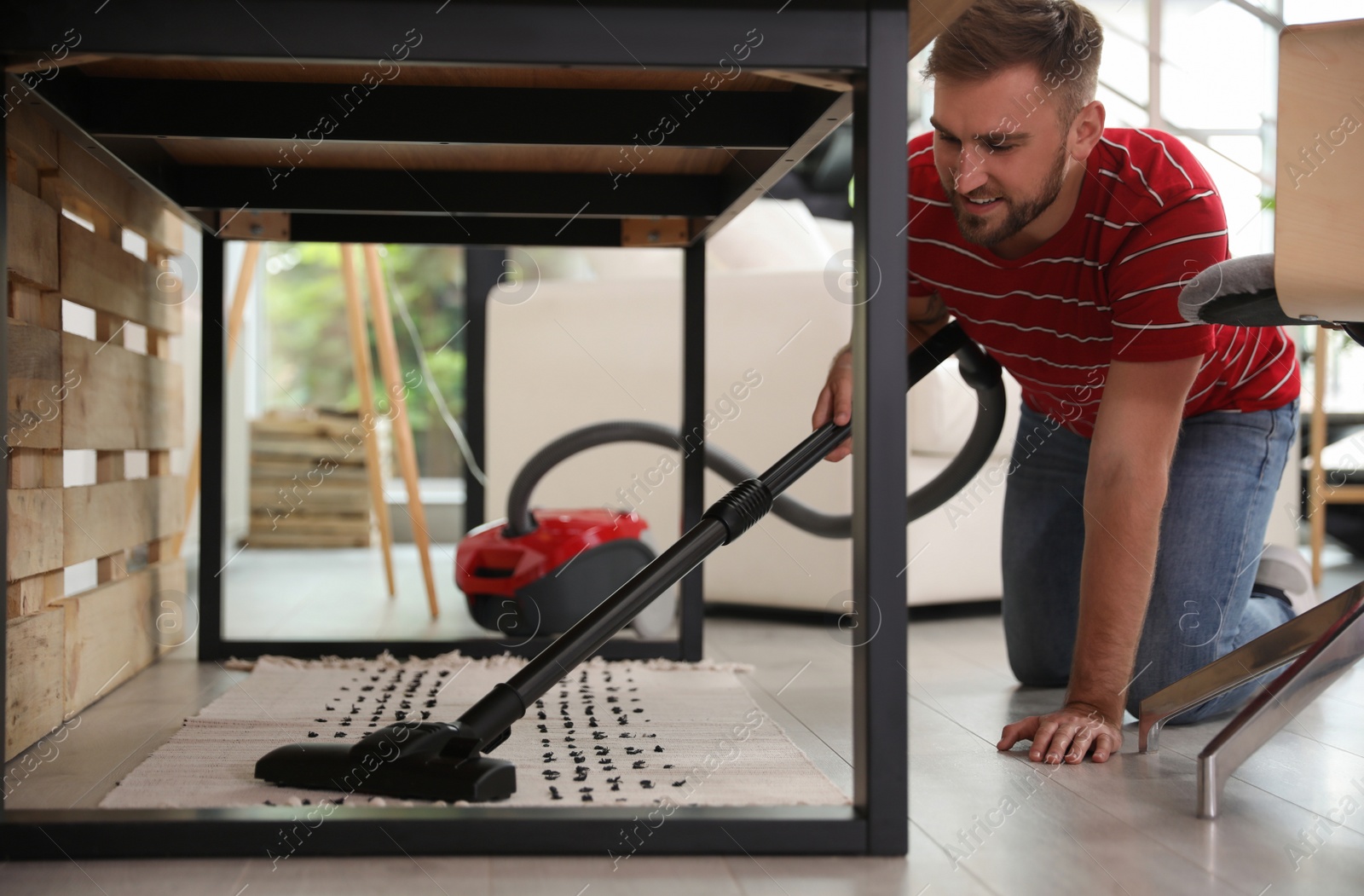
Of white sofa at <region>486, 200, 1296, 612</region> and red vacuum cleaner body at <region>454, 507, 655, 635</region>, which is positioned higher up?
white sofa at <region>486, 200, 1296, 612</region>

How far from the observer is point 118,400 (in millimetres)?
1494

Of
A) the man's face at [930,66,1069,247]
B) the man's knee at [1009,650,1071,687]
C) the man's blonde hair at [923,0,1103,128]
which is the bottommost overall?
the man's knee at [1009,650,1071,687]

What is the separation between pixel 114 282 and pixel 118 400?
16cm

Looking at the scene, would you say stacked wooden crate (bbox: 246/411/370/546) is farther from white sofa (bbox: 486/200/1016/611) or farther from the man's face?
the man's face

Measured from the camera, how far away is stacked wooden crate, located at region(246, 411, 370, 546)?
13.2 feet

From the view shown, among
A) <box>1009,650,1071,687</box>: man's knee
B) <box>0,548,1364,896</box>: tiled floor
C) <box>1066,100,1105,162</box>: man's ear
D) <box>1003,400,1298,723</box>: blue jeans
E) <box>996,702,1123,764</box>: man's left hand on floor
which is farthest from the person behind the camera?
<box>1009,650,1071,687</box>: man's knee

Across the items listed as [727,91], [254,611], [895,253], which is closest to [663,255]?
[254,611]

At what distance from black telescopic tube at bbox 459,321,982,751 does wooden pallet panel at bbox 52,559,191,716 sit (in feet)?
1.94

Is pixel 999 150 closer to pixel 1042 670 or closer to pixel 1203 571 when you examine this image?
pixel 1203 571

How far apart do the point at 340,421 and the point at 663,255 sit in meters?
1.89

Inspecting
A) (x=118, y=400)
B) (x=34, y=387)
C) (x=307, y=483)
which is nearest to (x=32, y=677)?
(x=34, y=387)

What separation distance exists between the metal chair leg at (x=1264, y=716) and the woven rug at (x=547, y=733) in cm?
31

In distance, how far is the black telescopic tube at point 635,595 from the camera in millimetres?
915

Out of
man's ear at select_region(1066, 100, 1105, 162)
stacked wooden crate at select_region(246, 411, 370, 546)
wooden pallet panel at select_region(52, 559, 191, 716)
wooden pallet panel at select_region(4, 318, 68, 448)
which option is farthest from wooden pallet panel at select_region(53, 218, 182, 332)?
stacked wooden crate at select_region(246, 411, 370, 546)
